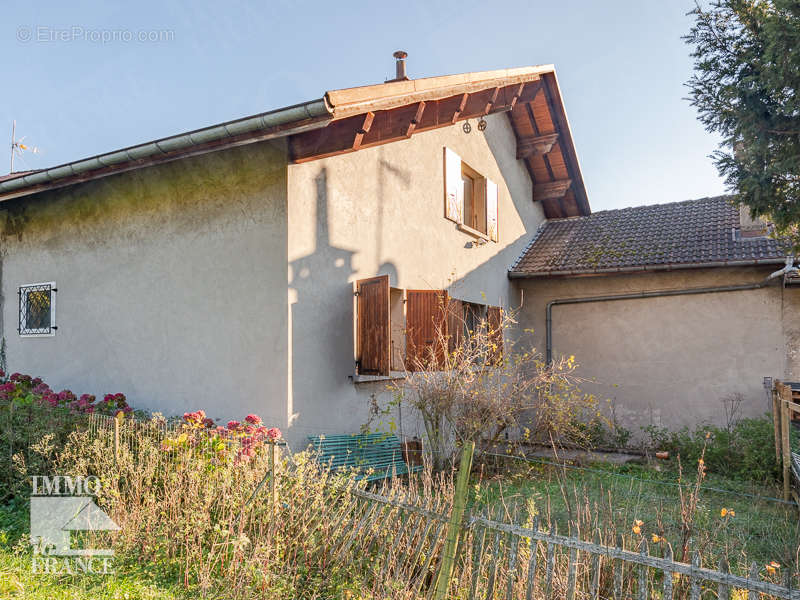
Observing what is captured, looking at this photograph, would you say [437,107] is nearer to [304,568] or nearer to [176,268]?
[176,268]

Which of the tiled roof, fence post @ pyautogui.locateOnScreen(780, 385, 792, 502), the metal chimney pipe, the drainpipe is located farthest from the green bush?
the metal chimney pipe

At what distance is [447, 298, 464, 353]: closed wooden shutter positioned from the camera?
779 cm

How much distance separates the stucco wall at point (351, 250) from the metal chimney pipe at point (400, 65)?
3.59 feet

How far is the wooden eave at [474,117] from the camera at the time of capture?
20.4 ft

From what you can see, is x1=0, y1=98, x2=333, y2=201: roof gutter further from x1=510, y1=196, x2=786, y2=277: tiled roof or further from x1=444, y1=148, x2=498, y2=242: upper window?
x1=510, y1=196, x2=786, y2=277: tiled roof

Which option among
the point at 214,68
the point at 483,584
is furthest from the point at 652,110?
the point at 483,584

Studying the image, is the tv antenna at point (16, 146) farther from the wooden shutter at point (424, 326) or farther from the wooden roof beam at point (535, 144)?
the wooden roof beam at point (535, 144)

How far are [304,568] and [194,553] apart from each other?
794mm

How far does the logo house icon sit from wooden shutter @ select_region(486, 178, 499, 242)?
780cm

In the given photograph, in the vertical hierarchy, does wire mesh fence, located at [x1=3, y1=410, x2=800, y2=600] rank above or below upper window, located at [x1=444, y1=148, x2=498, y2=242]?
below

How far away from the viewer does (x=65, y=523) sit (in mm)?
4637

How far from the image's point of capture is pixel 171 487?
455 centimetres

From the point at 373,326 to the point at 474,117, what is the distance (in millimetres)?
4383

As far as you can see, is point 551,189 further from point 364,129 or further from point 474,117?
point 364,129
